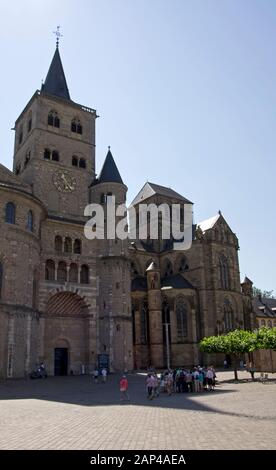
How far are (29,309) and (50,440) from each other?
2700 centimetres

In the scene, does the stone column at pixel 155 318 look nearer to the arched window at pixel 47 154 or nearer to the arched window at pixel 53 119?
the arched window at pixel 47 154

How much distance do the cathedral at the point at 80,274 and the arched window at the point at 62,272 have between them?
0.10 m

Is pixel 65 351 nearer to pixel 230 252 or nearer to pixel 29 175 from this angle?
pixel 29 175

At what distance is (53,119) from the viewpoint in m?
53.4

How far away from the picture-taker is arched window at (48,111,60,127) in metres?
53.2

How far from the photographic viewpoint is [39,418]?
16.1 meters

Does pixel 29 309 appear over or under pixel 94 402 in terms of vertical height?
over

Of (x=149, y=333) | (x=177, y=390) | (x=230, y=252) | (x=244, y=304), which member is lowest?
(x=177, y=390)

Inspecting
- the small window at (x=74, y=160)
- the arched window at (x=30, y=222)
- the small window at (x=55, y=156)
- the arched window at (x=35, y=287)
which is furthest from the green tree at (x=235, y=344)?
the small window at (x=55, y=156)

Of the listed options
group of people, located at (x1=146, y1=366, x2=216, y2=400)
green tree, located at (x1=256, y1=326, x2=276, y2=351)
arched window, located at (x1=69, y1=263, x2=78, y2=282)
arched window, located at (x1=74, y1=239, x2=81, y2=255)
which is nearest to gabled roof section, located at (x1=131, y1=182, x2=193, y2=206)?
arched window, located at (x1=74, y1=239, x2=81, y2=255)

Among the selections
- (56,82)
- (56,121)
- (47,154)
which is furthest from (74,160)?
(56,82)

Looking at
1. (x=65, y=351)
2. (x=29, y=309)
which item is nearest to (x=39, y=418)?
(x=29, y=309)

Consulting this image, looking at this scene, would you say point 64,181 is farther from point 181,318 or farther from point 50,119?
point 181,318

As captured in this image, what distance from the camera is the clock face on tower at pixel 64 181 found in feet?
164
